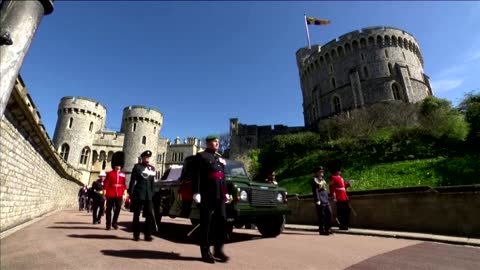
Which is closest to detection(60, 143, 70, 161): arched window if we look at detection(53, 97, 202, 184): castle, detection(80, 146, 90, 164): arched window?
detection(53, 97, 202, 184): castle

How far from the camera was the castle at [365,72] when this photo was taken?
4025 centimetres

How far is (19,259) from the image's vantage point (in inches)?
164

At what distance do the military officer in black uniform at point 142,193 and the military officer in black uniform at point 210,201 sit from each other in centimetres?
233

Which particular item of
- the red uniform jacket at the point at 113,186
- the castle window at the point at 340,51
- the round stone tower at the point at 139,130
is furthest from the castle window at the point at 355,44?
the red uniform jacket at the point at 113,186

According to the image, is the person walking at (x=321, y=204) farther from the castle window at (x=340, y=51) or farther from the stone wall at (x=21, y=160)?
the castle window at (x=340, y=51)

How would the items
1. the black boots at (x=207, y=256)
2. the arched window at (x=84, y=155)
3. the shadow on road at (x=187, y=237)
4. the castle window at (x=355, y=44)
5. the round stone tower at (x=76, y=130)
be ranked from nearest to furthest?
the black boots at (x=207, y=256) → the shadow on road at (x=187, y=237) → the castle window at (x=355, y=44) → the round stone tower at (x=76, y=130) → the arched window at (x=84, y=155)

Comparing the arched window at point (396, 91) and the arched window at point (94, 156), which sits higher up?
the arched window at point (396, 91)

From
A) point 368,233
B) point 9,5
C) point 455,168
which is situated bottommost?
point 368,233

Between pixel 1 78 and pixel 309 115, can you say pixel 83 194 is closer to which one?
pixel 1 78

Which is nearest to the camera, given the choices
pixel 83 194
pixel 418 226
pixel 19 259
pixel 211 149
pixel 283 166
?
pixel 19 259

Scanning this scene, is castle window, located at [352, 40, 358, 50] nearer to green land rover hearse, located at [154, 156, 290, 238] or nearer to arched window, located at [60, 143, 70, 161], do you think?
green land rover hearse, located at [154, 156, 290, 238]

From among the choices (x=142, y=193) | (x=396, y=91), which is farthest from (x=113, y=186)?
(x=396, y=91)

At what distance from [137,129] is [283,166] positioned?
A: 3149 centimetres

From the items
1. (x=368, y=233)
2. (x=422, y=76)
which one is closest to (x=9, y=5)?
(x=368, y=233)
